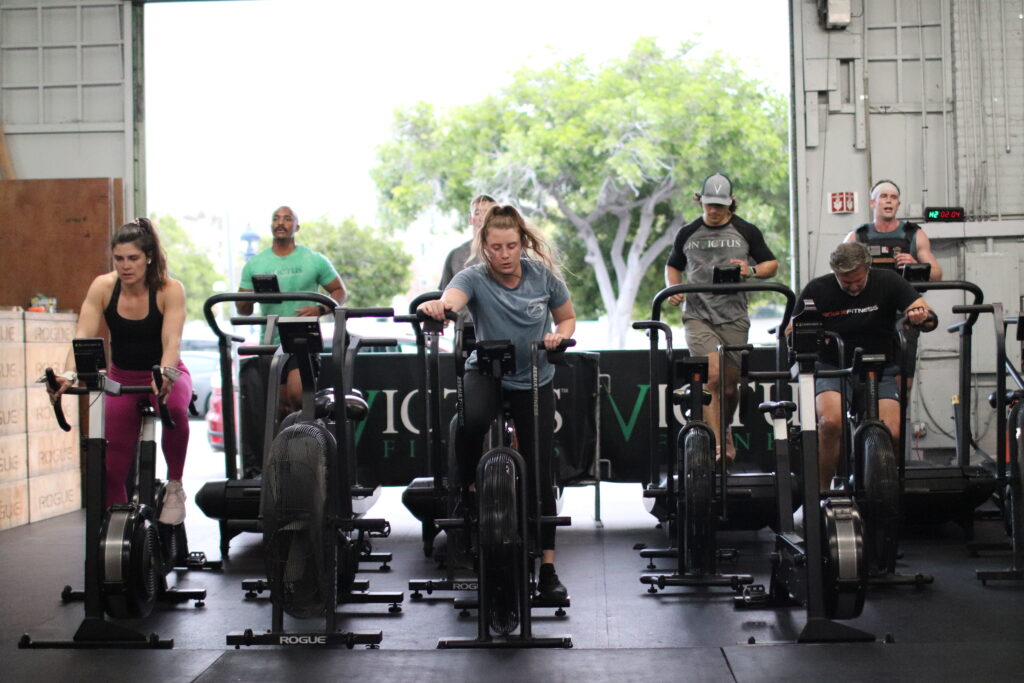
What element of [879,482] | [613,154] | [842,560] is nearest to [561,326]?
[842,560]

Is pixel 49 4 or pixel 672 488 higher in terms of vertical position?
pixel 49 4

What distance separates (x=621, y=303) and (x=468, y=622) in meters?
20.6

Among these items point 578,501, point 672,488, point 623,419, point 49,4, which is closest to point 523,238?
A: point 672,488

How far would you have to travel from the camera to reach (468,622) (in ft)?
A: 14.8

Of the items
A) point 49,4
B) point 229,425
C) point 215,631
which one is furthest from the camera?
point 49,4

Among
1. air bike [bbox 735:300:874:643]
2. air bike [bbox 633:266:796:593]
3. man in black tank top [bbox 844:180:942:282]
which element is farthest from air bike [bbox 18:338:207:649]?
man in black tank top [bbox 844:180:942:282]

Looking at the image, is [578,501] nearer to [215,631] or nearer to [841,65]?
[841,65]

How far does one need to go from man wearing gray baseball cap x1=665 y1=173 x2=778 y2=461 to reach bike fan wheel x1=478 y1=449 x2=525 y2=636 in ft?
7.65

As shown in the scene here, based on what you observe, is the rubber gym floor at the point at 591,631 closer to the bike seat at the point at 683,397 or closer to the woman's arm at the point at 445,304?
the bike seat at the point at 683,397

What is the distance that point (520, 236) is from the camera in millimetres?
4438

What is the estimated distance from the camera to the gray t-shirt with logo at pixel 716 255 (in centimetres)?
614

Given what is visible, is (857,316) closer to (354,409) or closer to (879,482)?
(879,482)

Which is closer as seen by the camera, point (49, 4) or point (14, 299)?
point (14, 299)

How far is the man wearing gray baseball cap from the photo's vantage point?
6.08 meters
